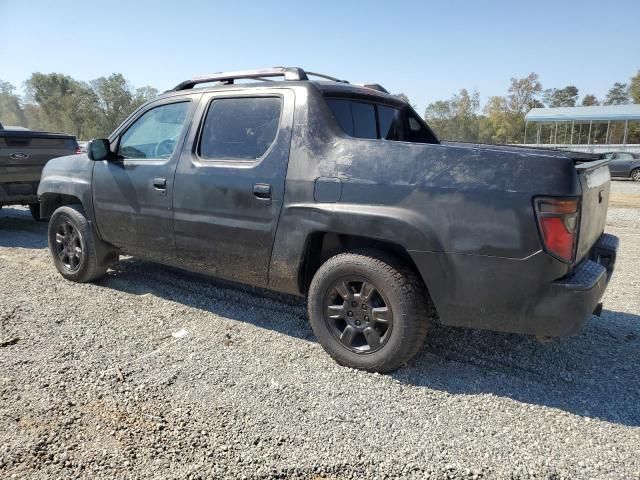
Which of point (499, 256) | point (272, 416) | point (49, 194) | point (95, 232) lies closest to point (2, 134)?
point (49, 194)

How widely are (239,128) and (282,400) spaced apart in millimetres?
2064

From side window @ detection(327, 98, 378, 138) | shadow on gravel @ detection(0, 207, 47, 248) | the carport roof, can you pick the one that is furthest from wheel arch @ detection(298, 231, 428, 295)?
the carport roof

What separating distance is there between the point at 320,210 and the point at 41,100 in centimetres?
7148

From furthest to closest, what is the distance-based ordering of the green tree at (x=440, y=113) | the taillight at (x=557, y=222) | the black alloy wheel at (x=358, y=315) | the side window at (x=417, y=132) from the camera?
the green tree at (x=440, y=113) → the side window at (x=417, y=132) → the black alloy wheel at (x=358, y=315) → the taillight at (x=557, y=222)

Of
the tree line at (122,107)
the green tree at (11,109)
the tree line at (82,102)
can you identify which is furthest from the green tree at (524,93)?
the green tree at (11,109)

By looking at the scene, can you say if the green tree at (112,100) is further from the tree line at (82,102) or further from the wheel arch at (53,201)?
the wheel arch at (53,201)

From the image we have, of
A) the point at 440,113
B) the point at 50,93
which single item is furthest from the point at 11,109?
the point at 440,113

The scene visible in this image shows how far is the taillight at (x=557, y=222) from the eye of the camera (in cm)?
252

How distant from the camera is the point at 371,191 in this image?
2945mm

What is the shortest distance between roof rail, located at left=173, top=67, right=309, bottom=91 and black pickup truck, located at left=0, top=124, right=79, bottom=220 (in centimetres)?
463

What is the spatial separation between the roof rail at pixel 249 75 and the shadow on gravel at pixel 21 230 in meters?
4.03

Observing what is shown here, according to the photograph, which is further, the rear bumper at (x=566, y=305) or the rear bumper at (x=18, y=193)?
the rear bumper at (x=18, y=193)

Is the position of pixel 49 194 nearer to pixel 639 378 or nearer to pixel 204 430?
pixel 204 430

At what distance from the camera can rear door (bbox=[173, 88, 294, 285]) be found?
3.40 metres
